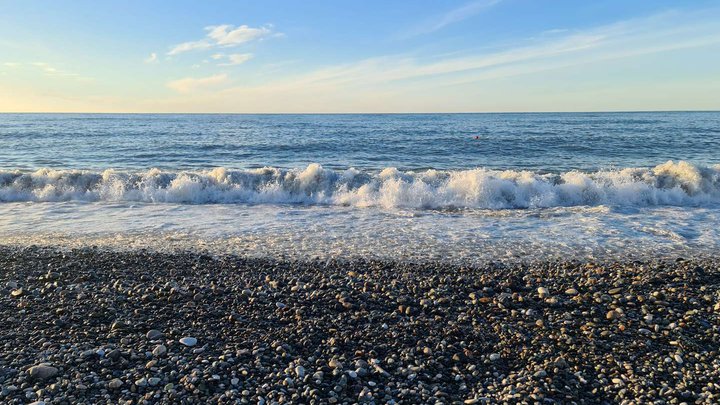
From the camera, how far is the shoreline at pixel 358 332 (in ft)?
12.3

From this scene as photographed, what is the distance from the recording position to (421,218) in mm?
10266

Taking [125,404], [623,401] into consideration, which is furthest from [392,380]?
[125,404]

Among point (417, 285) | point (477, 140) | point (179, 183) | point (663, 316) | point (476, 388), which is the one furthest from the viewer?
point (477, 140)

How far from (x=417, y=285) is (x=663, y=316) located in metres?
2.82

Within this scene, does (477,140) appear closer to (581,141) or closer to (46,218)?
(581,141)

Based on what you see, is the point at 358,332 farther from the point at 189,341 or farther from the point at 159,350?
the point at 159,350

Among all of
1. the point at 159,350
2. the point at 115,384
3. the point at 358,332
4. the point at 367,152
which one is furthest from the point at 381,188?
the point at 367,152

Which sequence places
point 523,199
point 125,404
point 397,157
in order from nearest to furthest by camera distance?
point 125,404 < point 523,199 < point 397,157

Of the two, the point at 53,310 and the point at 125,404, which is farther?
the point at 53,310

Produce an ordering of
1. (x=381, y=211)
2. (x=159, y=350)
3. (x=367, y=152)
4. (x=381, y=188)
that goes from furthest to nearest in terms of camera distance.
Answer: (x=367, y=152)
(x=381, y=188)
(x=381, y=211)
(x=159, y=350)

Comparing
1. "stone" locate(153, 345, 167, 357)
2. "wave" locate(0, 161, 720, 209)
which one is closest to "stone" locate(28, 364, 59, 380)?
"stone" locate(153, 345, 167, 357)

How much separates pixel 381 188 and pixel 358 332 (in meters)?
8.39

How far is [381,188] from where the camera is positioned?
12906 mm

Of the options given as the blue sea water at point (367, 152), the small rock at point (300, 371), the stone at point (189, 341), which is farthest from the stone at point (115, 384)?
the blue sea water at point (367, 152)
